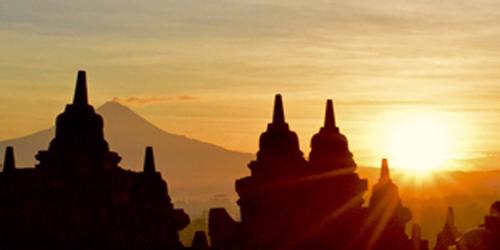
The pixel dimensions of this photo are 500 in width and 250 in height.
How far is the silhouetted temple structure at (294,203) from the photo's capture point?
24.6 m

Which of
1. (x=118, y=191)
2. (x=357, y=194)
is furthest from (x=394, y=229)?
(x=118, y=191)

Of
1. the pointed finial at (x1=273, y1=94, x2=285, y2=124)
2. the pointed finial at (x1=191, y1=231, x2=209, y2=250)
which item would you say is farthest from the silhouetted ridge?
the pointed finial at (x1=273, y1=94, x2=285, y2=124)

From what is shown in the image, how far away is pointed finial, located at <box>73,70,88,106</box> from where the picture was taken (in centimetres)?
2077

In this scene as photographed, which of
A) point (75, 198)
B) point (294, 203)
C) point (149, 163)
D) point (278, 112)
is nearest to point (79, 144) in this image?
point (75, 198)

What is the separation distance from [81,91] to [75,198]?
9.58 feet

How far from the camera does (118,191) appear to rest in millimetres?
19641

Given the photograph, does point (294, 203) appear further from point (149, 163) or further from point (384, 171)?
point (384, 171)

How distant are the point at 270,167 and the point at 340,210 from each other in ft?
7.16

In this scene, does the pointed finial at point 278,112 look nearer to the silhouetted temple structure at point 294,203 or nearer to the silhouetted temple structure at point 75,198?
the silhouetted temple structure at point 294,203

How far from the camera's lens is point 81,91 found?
20891mm

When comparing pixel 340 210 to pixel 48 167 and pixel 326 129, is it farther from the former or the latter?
pixel 48 167

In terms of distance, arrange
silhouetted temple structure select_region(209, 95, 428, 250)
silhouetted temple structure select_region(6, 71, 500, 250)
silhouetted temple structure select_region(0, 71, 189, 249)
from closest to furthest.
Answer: silhouetted temple structure select_region(0, 71, 189, 249), silhouetted temple structure select_region(6, 71, 500, 250), silhouetted temple structure select_region(209, 95, 428, 250)

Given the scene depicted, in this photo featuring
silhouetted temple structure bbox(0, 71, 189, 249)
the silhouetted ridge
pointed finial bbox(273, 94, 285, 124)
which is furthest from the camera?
pointed finial bbox(273, 94, 285, 124)

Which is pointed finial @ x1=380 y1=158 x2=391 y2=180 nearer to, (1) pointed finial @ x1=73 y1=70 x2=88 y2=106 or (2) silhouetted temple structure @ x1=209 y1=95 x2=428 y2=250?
(2) silhouetted temple structure @ x1=209 y1=95 x2=428 y2=250
